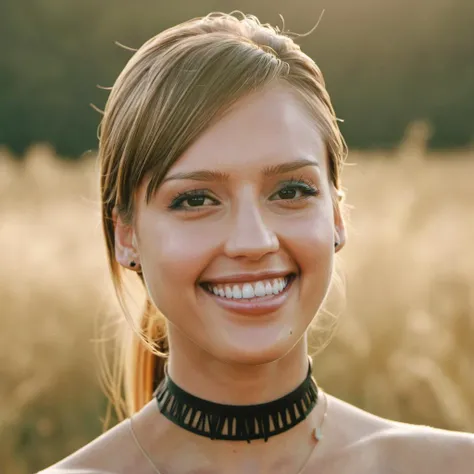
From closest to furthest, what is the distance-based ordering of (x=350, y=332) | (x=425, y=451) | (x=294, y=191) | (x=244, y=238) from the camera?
(x=244, y=238) < (x=294, y=191) < (x=425, y=451) < (x=350, y=332)

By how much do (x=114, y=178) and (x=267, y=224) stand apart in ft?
1.36

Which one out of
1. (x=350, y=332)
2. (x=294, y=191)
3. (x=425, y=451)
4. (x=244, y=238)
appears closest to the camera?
(x=244, y=238)

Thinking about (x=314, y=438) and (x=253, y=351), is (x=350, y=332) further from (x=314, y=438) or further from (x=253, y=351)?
(x=253, y=351)

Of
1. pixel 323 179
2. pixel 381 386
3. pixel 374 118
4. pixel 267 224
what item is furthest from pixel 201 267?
pixel 374 118

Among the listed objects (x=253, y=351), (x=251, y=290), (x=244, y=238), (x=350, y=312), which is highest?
(x=244, y=238)

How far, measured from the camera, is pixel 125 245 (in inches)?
76.0

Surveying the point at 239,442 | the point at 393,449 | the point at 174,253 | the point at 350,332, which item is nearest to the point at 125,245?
the point at 174,253

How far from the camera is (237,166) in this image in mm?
1678

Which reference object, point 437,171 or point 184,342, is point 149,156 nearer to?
point 184,342

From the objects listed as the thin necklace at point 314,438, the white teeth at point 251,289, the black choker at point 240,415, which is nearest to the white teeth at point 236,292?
the white teeth at point 251,289

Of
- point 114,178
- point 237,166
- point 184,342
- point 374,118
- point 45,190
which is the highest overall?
point 237,166

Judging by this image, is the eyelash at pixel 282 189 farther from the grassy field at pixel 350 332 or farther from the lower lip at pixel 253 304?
the grassy field at pixel 350 332

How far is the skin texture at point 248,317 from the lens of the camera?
5.52ft

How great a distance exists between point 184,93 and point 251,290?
400 mm
